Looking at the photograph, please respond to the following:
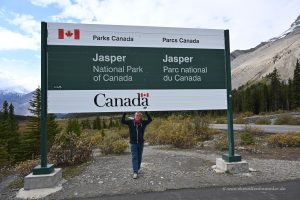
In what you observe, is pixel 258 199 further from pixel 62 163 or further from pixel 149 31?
pixel 62 163

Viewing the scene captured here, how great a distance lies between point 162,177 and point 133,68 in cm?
307

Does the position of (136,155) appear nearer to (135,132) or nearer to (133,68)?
(135,132)

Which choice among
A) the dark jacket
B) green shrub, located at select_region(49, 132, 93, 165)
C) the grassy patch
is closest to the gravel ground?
the grassy patch

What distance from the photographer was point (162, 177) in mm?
8430

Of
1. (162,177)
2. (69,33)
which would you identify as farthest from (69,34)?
(162,177)

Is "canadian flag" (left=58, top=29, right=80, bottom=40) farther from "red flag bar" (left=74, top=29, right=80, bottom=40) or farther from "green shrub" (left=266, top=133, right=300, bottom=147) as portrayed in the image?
"green shrub" (left=266, top=133, right=300, bottom=147)

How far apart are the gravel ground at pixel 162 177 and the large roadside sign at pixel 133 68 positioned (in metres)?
1.80

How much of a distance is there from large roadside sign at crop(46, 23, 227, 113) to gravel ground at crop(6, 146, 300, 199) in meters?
1.80

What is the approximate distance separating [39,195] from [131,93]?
11.5ft

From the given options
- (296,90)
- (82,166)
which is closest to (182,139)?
(82,166)

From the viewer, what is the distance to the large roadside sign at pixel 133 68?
340 inches

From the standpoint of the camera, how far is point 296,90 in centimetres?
7500

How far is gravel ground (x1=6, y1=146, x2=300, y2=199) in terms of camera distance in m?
7.34

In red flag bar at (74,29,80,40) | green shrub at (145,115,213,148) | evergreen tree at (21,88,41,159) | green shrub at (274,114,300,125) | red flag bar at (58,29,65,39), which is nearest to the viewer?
red flag bar at (58,29,65,39)
